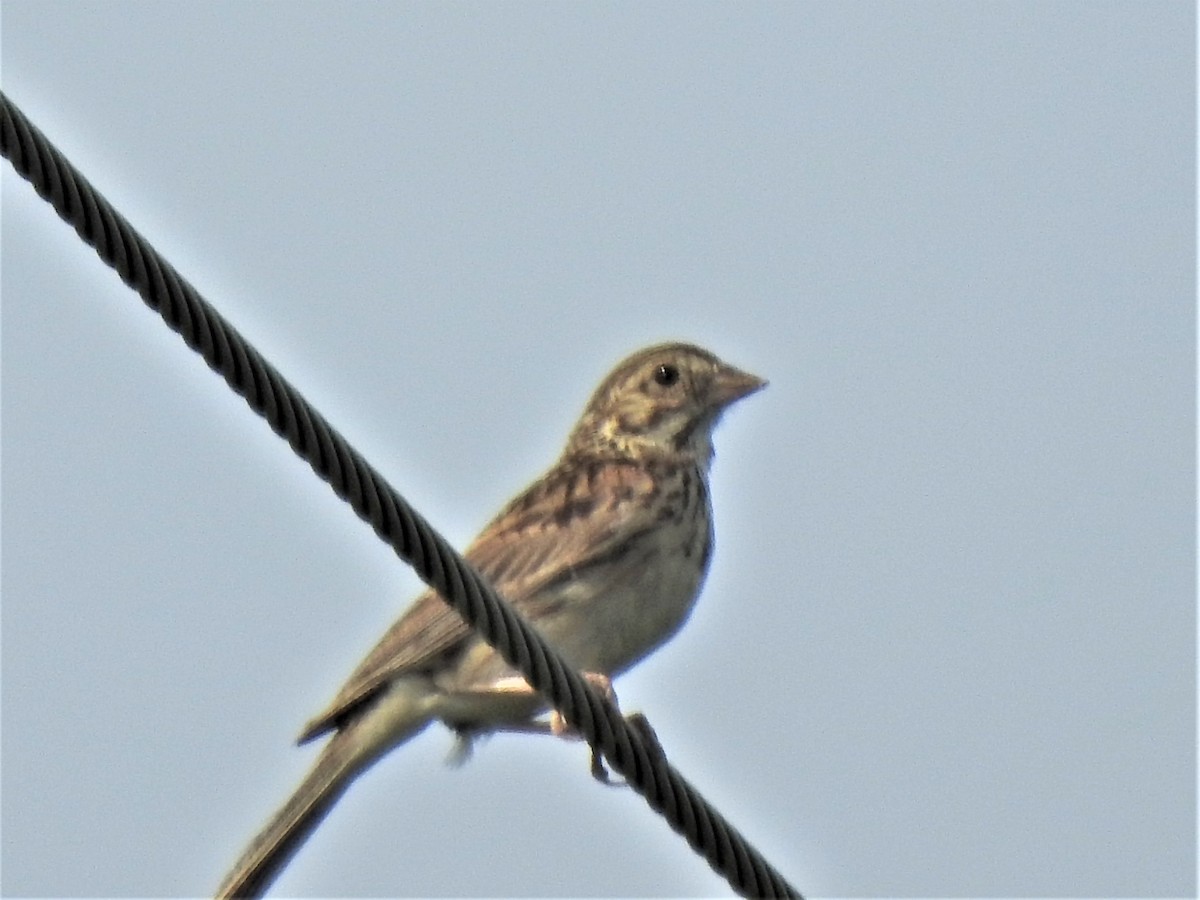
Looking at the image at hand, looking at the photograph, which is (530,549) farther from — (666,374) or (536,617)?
(666,374)

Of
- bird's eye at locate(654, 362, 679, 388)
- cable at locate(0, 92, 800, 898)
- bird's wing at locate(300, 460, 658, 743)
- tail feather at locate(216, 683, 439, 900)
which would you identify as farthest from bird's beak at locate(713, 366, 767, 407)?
cable at locate(0, 92, 800, 898)

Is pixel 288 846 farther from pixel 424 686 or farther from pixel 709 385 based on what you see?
pixel 709 385

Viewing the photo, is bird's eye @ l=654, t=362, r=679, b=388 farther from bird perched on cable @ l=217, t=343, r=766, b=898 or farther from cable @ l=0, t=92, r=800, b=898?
cable @ l=0, t=92, r=800, b=898

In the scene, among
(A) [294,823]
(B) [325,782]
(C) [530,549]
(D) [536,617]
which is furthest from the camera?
(C) [530,549]

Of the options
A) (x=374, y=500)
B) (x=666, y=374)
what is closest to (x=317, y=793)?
(x=666, y=374)

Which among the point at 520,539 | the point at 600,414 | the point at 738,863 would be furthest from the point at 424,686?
the point at 738,863

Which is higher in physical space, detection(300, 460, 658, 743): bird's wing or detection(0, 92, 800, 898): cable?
detection(300, 460, 658, 743): bird's wing

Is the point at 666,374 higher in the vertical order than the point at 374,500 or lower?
higher

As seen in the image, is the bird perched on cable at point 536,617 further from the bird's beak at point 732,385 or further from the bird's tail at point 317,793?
the bird's beak at point 732,385
